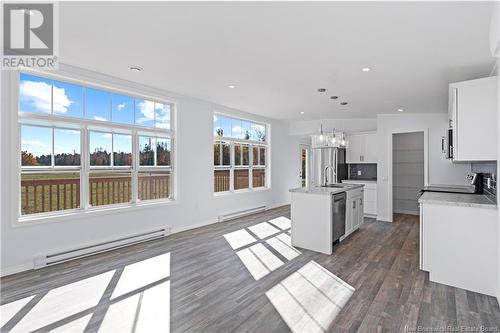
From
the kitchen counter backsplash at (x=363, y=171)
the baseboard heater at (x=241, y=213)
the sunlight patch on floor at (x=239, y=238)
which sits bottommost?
the sunlight patch on floor at (x=239, y=238)

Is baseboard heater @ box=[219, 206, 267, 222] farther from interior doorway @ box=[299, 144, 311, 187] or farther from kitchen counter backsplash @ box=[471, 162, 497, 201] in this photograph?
kitchen counter backsplash @ box=[471, 162, 497, 201]

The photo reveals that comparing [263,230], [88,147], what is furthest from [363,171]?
[88,147]

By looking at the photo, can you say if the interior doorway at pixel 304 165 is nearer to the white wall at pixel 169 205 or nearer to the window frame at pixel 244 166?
the white wall at pixel 169 205

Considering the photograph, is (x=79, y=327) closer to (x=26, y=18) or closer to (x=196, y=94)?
(x=26, y=18)

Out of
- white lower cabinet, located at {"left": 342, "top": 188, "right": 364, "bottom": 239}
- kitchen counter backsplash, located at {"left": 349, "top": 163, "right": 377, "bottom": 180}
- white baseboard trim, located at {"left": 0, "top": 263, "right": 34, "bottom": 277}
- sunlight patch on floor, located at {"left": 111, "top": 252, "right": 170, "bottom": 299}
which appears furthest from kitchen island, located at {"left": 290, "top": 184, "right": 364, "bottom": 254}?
white baseboard trim, located at {"left": 0, "top": 263, "right": 34, "bottom": 277}

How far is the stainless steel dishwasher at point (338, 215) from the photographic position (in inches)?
165

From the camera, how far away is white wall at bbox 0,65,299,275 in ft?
10.4

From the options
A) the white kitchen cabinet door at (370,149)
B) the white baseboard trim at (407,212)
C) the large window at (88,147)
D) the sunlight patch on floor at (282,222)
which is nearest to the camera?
the large window at (88,147)

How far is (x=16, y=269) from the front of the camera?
3.21 meters

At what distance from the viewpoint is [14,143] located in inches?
127

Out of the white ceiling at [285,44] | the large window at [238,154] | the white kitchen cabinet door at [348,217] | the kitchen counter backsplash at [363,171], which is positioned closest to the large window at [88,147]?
the white ceiling at [285,44]

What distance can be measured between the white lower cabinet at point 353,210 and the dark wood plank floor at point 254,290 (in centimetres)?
42

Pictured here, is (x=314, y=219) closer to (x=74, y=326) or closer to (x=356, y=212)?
(x=356, y=212)

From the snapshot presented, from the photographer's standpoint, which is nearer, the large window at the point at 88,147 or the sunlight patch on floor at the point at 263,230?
the large window at the point at 88,147
